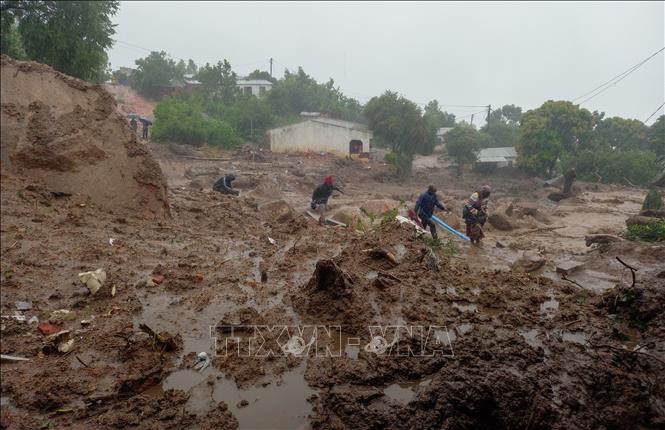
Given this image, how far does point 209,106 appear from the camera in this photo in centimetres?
3512

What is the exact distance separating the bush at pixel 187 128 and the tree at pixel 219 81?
13035mm

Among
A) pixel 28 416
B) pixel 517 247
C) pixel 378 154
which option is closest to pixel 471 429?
pixel 28 416

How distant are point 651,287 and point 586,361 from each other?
197 cm

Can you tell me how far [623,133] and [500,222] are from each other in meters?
26.9

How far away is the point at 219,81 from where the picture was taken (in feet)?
132

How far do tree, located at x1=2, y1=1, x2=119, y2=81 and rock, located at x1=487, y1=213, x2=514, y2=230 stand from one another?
597 inches

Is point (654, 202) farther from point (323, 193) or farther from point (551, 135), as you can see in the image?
point (551, 135)

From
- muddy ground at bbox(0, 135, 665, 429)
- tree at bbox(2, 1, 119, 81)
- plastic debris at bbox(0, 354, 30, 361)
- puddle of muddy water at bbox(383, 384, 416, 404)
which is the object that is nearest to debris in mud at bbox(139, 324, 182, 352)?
muddy ground at bbox(0, 135, 665, 429)

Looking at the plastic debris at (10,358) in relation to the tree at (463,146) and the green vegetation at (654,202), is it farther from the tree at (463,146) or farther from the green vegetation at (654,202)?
the tree at (463,146)

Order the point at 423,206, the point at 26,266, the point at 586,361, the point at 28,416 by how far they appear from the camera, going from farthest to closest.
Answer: the point at 423,206 < the point at 26,266 < the point at 586,361 < the point at 28,416

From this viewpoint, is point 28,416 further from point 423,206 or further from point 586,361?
point 423,206

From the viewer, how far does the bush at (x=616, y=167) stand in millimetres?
24578

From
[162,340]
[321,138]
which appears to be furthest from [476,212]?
[321,138]

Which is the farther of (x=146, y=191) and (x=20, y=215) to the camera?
(x=146, y=191)
